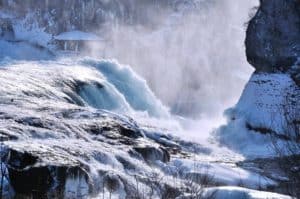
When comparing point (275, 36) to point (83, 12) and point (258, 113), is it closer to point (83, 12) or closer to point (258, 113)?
point (258, 113)

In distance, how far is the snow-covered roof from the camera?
164m

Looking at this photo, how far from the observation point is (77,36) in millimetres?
168375

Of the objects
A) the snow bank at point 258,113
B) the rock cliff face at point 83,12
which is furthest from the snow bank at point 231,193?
the rock cliff face at point 83,12

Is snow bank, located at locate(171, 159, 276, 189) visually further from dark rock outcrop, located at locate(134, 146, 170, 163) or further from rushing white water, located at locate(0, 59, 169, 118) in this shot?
rushing white water, located at locate(0, 59, 169, 118)

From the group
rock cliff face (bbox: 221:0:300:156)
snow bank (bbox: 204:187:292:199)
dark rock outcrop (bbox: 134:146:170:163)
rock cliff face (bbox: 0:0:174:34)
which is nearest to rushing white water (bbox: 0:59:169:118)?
dark rock outcrop (bbox: 134:146:170:163)

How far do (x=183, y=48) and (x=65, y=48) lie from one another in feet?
141

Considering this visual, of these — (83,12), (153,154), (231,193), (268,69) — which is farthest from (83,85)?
(83,12)

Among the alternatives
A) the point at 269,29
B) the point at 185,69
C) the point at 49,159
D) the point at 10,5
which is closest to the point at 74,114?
the point at 49,159

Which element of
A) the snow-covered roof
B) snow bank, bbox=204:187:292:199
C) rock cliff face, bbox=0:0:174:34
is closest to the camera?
snow bank, bbox=204:187:292:199

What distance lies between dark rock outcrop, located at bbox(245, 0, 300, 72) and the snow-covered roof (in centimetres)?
A: 11627

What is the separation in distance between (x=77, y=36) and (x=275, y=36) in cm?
12584

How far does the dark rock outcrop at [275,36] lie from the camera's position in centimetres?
4534

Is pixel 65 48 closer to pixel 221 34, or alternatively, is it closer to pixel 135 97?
pixel 221 34

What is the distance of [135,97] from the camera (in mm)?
54375
